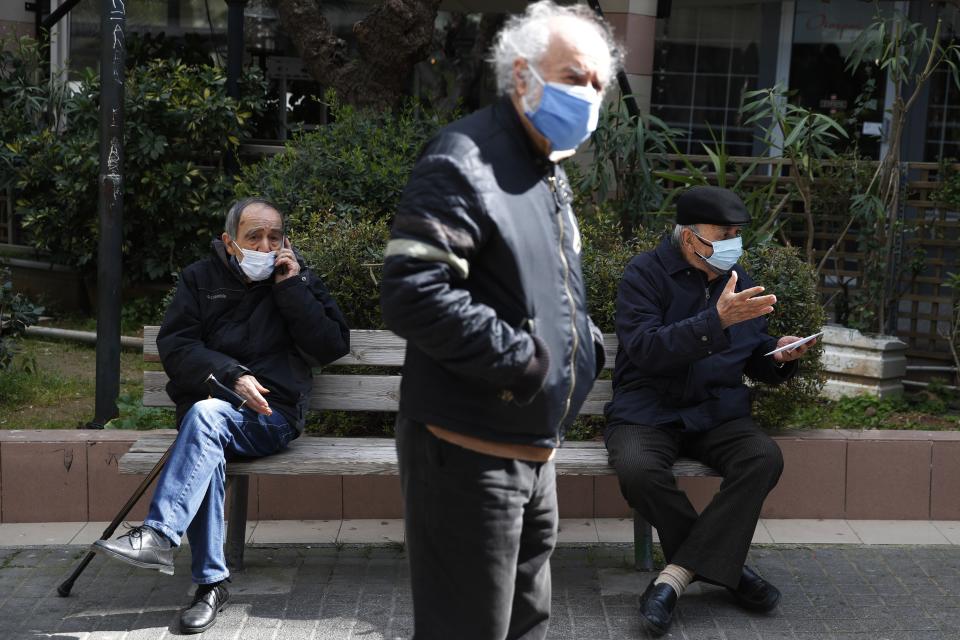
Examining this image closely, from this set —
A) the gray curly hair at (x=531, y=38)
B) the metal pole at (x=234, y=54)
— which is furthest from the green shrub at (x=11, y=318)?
the gray curly hair at (x=531, y=38)

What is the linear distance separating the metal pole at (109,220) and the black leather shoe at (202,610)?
1.56 metres

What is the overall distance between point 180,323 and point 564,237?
1.97 metres

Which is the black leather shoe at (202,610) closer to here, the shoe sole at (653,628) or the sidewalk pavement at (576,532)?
the sidewalk pavement at (576,532)

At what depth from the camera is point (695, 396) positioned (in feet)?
14.5

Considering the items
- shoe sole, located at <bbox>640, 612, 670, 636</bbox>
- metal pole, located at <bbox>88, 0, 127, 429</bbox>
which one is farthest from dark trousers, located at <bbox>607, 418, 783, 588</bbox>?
metal pole, located at <bbox>88, 0, 127, 429</bbox>

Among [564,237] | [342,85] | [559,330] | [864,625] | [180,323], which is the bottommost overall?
[864,625]

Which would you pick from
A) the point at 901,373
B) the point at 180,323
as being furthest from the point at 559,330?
the point at 901,373

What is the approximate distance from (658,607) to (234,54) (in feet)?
16.4

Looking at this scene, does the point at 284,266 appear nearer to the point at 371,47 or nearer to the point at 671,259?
the point at 671,259

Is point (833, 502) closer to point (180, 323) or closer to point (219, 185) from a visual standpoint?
point (180, 323)

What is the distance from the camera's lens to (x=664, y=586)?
4.13m

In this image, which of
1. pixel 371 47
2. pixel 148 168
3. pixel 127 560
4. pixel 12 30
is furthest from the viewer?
pixel 12 30

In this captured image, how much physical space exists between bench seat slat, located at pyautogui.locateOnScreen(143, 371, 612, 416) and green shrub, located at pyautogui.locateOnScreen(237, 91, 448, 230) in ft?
3.63

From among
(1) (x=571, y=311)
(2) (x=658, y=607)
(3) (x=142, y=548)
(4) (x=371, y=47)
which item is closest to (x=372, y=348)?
(3) (x=142, y=548)
